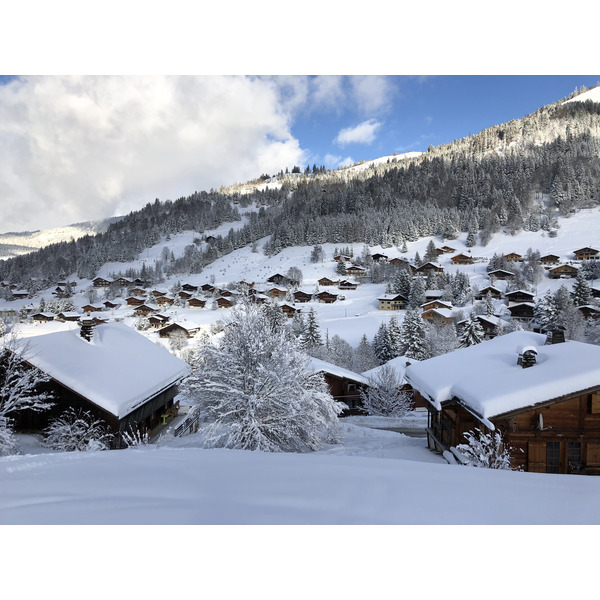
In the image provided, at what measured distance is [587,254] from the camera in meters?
82.2

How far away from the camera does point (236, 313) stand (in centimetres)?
1441

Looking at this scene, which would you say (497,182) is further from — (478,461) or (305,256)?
(478,461)

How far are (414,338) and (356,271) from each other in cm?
5033

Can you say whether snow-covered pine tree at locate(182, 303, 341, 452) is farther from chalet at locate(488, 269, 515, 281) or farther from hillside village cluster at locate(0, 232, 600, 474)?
chalet at locate(488, 269, 515, 281)

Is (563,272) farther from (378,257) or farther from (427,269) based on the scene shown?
(378,257)

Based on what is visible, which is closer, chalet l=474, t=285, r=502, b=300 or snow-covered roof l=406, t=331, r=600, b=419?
snow-covered roof l=406, t=331, r=600, b=419

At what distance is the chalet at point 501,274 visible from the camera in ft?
255

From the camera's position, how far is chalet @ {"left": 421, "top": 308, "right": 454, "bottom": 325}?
5791 centimetres

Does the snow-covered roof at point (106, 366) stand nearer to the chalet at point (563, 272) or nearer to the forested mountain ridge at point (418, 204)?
the chalet at point (563, 272)

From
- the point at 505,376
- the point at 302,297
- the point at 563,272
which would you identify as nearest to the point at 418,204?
the point at 563,272

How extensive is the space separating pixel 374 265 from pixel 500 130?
15197cm

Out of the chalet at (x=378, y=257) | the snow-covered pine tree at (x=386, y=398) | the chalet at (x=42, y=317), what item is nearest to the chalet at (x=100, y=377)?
the snow-covered pine tree at (x=386, y=398)

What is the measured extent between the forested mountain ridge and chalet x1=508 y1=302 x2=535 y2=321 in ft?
167

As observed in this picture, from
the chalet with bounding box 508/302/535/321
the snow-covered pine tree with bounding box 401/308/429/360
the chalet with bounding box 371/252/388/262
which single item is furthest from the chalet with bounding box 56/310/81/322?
the chalet with bounding box 508/302/535/321
